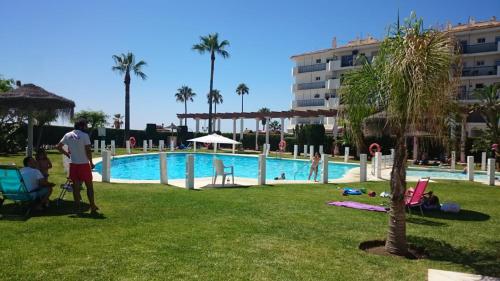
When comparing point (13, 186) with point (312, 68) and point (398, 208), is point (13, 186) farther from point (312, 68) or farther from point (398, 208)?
point (312, 68)

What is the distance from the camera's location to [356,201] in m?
11.1

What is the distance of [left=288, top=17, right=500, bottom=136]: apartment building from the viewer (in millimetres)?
39094

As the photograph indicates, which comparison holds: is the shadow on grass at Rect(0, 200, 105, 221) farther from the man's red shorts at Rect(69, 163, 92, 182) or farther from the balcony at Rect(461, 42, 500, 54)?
the balcony at Rect(461, 42, 500, 54)

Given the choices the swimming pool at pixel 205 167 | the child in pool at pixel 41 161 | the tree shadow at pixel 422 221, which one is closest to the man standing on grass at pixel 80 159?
the child in pool at pixel 41 161

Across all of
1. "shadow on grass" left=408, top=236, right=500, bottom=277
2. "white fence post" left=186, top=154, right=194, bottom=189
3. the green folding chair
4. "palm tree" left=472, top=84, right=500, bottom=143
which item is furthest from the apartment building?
the green folding chair

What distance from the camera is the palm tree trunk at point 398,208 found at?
20.6 feet

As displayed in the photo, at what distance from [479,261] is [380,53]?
3265mm

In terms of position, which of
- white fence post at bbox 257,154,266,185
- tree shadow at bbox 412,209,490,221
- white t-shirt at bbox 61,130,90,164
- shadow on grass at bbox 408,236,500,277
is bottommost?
shadow on grass at bbox 408,236,500,277

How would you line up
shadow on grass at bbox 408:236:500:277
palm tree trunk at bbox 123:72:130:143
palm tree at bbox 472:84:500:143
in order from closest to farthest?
shadow on grass at bbox 408:236:500:277, palm tree at bbox 472:84:500:143, palm tree trunk at bbox 123:72:130:143

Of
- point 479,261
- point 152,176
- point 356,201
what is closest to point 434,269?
point 479,261

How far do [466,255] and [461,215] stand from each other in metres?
3.66

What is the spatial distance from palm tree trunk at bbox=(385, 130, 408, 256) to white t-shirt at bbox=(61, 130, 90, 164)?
5474 mm

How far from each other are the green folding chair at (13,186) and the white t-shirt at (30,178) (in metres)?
0.11

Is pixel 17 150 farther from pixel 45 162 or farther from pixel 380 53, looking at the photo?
pixel 380 53
